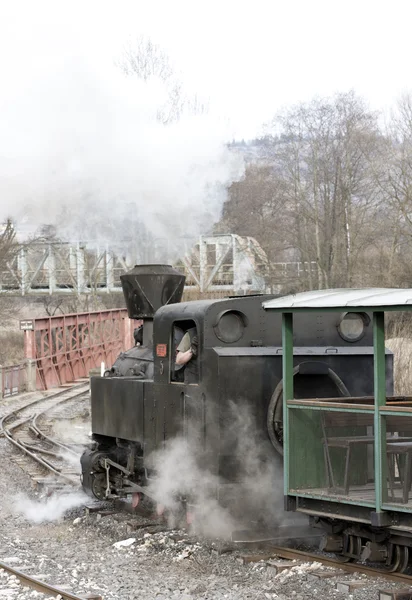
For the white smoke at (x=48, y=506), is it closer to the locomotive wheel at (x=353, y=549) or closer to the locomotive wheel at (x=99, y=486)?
the locomotive wheel at (x=99, y=486)

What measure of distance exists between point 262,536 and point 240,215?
25.9 m

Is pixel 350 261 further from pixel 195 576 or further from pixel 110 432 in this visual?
pixel 195 576

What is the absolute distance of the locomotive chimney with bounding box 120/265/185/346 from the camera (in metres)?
9.84

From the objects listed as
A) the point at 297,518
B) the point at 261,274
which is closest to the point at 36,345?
the point at 261,274

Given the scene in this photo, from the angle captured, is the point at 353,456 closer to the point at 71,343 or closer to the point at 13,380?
the point at 13,380

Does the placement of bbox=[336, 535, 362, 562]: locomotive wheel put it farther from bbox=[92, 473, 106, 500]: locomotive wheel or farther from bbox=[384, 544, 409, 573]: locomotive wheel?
bbox=[92, 473, 106, 500]: locomotive wheel

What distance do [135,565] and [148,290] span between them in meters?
3.22

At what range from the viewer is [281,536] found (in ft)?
26.1

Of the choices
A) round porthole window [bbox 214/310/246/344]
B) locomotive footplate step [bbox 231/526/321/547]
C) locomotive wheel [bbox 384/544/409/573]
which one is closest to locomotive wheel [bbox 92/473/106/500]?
locomotive footplate step [bbox 231/526/321/547]

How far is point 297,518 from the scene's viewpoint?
26.5 feet

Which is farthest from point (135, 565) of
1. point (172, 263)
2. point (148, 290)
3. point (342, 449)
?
point (172, 263)

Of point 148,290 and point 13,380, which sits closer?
point 148,290

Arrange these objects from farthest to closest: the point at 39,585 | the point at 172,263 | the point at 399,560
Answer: the point at 172,263
the point at 39,585
the point at 399,560

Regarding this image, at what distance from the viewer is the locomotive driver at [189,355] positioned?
8.13 metres
